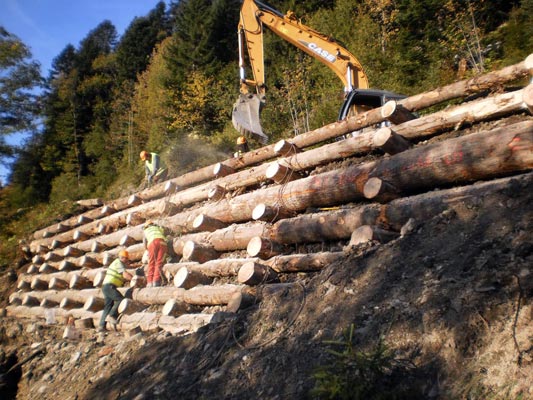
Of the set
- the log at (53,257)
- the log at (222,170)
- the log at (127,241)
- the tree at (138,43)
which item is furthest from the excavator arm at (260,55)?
the tree at (138,43)

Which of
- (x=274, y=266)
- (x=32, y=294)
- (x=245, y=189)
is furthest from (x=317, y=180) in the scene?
(x=32, y=294)

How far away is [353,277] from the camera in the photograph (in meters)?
4.27

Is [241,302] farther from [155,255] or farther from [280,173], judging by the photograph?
[155,255]

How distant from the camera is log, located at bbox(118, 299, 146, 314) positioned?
8.07m

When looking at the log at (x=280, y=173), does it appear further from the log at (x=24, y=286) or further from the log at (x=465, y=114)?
the log at (x=24, y=286)

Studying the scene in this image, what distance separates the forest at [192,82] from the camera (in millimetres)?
16469

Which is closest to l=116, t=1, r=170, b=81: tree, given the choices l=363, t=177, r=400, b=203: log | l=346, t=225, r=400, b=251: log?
l=363, t=177, r=400, b=203: log

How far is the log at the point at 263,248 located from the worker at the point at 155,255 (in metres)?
2.65

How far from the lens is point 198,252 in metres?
7.43

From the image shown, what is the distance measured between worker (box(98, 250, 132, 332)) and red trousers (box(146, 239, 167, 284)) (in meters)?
0.78

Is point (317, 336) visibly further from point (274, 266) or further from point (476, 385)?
point (274, 266)

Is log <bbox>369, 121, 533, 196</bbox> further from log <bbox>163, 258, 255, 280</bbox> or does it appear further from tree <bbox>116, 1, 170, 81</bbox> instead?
tree <bbox>116, 1, 170, 81</bbox>

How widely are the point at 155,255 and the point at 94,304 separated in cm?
252

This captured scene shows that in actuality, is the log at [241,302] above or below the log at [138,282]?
below
